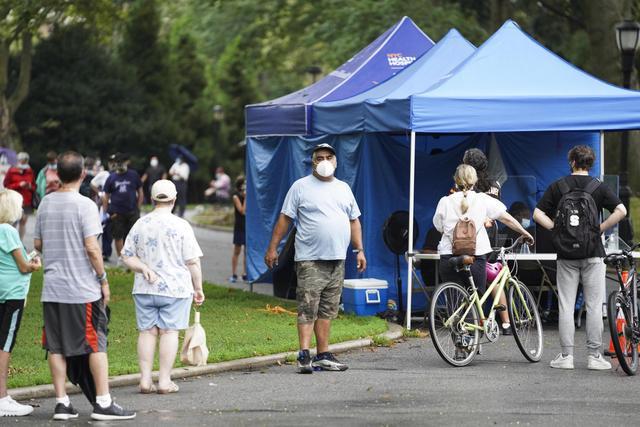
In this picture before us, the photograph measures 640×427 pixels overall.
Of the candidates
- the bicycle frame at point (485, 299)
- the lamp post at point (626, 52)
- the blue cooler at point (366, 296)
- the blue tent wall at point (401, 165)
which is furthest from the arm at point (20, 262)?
the lamp post at point (626, 52)

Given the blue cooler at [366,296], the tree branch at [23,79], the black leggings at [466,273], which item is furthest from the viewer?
the tree branch at [23,79]

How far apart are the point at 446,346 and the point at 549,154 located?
5542 millimetres

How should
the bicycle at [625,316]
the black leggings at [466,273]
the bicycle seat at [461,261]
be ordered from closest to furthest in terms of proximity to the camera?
the bicycle at [625,316], the bicycle seat at [461,261], the black leggings at [466,273]

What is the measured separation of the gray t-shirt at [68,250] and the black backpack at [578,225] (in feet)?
13.9

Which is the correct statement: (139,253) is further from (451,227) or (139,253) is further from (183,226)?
(451,227)

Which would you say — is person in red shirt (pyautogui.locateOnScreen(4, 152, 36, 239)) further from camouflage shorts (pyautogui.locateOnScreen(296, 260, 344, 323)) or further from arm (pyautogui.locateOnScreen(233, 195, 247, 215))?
camouflage shorts (pyautogui.locateOnScreen(296, 260, 344, 323))

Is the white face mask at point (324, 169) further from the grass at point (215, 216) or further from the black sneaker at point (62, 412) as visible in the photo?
the grass at point (215, 216)

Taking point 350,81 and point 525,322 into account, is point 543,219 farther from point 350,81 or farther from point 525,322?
point 350,81

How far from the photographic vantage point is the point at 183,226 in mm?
9891

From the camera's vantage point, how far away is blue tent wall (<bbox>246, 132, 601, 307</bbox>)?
15.7m

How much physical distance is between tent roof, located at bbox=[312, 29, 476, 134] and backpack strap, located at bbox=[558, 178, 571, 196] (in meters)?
2.81

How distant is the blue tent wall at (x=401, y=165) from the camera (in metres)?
15.7

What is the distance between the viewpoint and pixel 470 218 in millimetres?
11867

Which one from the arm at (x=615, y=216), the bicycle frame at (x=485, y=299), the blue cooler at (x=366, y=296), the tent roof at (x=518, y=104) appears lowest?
the blue cooler at (x=366, y=296)
